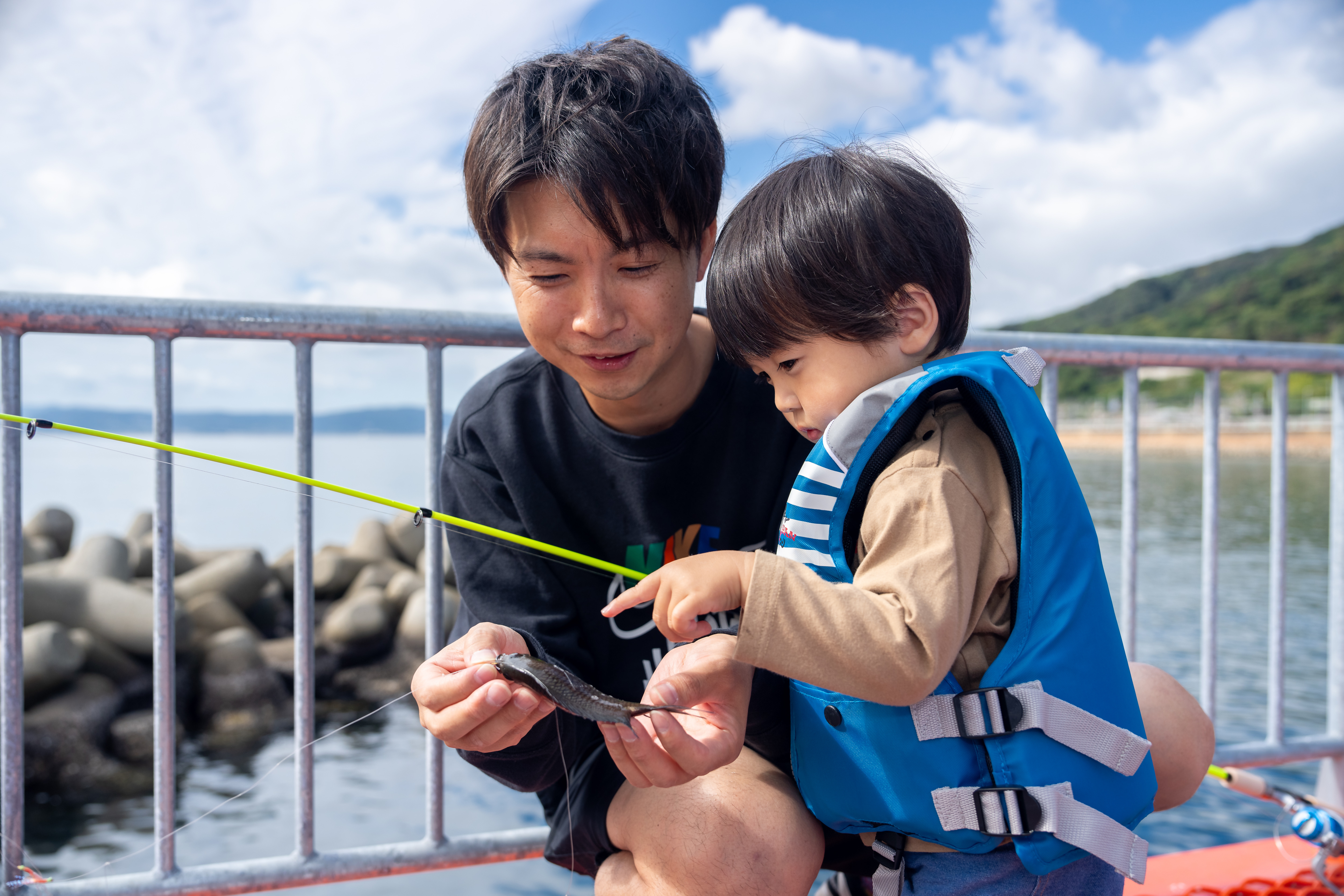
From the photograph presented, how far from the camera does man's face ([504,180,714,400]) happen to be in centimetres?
159

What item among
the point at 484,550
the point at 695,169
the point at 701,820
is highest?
the point at 695,169

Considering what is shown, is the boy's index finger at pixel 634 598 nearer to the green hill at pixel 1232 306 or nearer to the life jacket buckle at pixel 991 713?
the life jacket buckle at pixel 991 713

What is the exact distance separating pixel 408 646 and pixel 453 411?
625cm

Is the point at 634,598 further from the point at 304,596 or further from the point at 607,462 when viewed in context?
the point at 304,596

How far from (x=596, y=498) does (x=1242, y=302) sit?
97.5m

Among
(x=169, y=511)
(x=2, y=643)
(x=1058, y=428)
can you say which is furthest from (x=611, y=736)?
(x=1058, y=428)

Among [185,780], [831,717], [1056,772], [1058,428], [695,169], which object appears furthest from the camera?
[185,780]

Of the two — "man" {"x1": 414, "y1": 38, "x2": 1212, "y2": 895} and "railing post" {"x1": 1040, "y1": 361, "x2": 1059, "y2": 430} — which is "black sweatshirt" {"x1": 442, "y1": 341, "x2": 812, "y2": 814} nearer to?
"man" {"x1": 414, "y1": 38, "x2": 1212, "y2": 895}

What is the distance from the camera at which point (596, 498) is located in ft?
6.15

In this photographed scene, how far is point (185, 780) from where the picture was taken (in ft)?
24.6

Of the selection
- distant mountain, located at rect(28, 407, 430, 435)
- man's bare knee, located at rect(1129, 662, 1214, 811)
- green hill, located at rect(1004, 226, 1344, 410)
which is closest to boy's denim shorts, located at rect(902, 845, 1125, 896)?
man's bare knee, located at rect(1129, 662, 1214, 811)

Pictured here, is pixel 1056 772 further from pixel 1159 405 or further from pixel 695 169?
pixel 1159 405

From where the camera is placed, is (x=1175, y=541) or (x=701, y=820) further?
(x=1175, y=541)

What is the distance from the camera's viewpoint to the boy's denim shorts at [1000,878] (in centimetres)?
135
